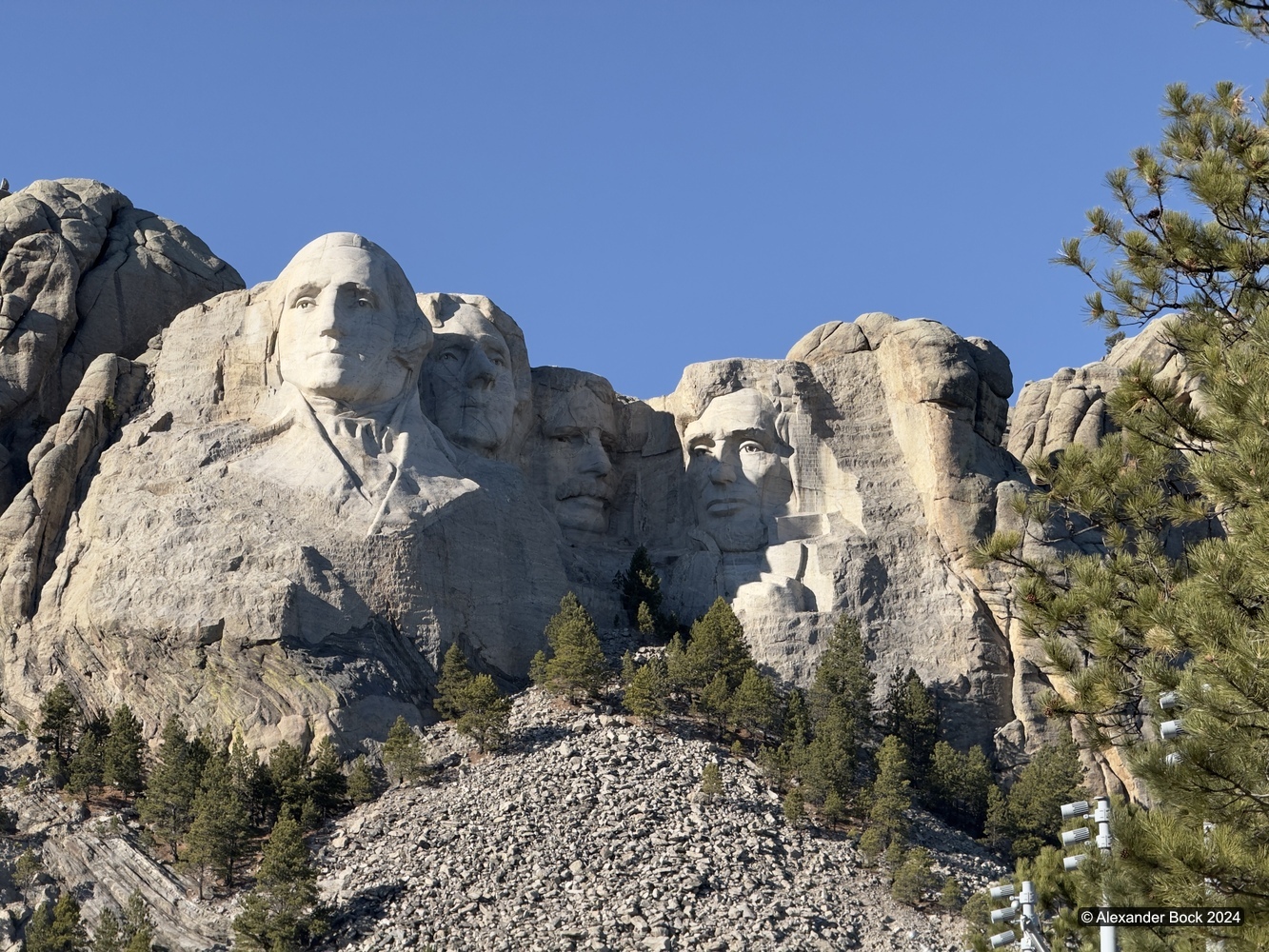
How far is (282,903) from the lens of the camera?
3325cm

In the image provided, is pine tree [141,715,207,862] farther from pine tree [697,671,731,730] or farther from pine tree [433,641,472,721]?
pine tree [697,671,731,730]

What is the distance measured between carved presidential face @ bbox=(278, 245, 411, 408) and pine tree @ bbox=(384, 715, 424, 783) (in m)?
6.92

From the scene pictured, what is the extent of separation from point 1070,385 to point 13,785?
980 inches

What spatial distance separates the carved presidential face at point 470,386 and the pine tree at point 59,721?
9.29 metres

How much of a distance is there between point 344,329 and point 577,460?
7118 millimetres

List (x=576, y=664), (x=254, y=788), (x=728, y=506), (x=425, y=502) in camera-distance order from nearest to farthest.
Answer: (x=254, y=788), (x=576, y=664), (x=425, y=502), (x=728, y=506)

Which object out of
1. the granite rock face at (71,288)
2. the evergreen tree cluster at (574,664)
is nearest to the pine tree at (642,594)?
the evergreen tree cluster at (574,664)

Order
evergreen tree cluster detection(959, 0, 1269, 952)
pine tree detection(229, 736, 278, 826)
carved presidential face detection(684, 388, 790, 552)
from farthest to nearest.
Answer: carved presidential face detection(684, 388, 790, 552), pine tree detection(229, 736, 278, 826), evergreen tree cluster detection(959, 0, 1269, 952)

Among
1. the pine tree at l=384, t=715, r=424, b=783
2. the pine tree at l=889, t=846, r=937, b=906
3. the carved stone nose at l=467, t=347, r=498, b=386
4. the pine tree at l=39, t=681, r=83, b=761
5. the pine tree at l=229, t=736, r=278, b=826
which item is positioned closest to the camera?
the pine tree at l=889, t=846, r=937, b=906

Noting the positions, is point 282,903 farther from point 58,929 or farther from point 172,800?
point 172,800

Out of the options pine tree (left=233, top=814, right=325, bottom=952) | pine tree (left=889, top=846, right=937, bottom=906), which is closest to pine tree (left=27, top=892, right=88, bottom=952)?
pine tree (left=233, top=814, right=325, bottom=952)

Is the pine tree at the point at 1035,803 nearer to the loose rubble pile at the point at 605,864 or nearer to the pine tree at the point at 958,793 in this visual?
the pine tree at the point at 958,793

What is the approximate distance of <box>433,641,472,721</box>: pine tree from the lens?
3912 cm

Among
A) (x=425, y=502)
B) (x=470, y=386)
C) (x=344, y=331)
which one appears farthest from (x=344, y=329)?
(x=470, y=386)
